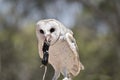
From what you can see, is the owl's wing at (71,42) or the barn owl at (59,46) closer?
the barn owl at (59,46)

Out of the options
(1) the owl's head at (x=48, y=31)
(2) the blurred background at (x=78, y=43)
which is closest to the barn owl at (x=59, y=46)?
(1) the owl's head at (x=48, y=31)

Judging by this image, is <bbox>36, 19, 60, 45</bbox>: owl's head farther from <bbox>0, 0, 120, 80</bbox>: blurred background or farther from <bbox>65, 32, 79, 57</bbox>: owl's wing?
<bbox>0, 0, 120, 80</bbox>: blurred background

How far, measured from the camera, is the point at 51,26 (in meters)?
2.47

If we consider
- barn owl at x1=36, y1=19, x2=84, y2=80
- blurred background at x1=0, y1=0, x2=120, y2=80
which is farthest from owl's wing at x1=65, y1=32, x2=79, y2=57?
blurred background at x1=0, y1=0, x2=120, y2=80

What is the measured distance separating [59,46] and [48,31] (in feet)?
0.40

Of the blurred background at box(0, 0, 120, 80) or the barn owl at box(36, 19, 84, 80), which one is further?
the blurred background at box(0, 0, 120, 80)

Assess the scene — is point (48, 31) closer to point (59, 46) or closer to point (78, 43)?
point (59, 46)

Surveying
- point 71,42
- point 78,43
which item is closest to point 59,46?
point 71,42

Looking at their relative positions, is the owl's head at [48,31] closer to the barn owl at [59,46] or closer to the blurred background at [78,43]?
the barn owl at [59,46]

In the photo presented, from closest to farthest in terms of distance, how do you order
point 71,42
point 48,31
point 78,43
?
point 48,31
point 71,42
point 78,43

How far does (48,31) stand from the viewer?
2.46 meters

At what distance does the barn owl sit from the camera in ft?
8.07

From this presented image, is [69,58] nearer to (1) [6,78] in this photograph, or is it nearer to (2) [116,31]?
(1) [6,78]

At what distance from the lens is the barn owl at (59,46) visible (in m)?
2.46
